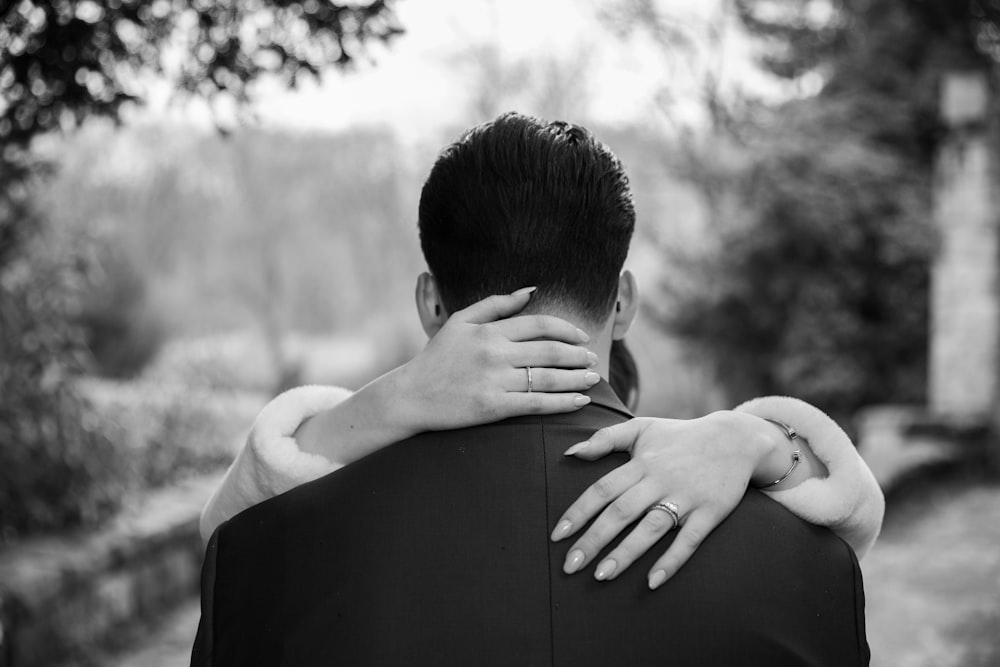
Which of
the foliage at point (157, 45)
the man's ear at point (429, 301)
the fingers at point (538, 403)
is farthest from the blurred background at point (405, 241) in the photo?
the fingers at point (538, 403)

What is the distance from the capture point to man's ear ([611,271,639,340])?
5.70 feet

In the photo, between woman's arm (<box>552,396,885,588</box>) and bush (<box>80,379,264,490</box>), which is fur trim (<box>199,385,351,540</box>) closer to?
woman's arm (<box>552,396,885,588</box>)

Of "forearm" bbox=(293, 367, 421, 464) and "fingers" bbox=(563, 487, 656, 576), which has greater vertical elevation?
"forearm" bbox=(293, 367, 421, 464)

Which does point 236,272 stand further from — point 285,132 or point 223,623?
point 223,623

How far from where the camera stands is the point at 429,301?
1.77 m

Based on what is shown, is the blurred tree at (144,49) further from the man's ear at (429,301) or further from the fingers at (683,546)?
the fingers at (683,546)

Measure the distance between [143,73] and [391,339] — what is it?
669 inches

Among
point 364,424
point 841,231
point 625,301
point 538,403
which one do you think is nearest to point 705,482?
point 538,403

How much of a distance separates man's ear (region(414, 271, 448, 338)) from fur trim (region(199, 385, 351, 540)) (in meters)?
0.23

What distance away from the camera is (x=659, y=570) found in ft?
4.56

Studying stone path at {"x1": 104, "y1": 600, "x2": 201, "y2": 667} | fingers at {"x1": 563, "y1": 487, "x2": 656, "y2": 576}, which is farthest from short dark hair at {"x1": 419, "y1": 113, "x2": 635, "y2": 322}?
stone path at {"x1": 104, "y1": 600, "x2": 201, "y2": 667}

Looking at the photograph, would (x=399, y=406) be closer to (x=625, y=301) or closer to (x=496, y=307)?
(x=496, y=307)

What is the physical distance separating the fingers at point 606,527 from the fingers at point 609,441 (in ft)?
0.25

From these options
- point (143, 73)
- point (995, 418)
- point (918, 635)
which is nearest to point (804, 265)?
point (995, 418)
